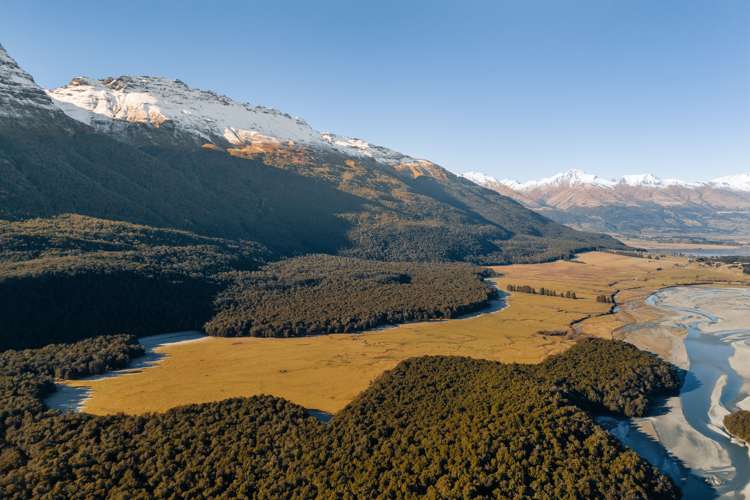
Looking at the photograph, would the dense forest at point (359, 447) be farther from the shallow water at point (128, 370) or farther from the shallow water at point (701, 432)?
the shallow water at point (701, 432)

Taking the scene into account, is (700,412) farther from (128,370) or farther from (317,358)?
(128,370)

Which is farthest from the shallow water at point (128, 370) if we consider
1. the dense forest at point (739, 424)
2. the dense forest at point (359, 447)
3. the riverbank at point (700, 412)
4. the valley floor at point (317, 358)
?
the dense forest at point (739, 424)

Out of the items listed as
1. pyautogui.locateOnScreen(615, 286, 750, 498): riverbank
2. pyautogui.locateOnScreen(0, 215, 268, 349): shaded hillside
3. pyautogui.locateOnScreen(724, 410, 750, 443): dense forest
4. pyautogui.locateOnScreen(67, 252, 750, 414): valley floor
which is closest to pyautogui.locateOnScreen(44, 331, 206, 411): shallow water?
pyautogui.locateOnScreen(67, 252, 750, 414): valley floor

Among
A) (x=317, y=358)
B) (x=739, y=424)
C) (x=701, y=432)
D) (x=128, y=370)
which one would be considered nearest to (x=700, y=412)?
(x=739, y=424)

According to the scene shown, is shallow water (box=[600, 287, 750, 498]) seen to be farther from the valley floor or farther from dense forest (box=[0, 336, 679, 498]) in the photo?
the valley floor

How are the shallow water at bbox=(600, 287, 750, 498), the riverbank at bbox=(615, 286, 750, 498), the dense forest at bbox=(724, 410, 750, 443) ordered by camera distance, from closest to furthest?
1. the shallow water at bbox=(600, 287, 750, 498)
2. the riverbank at bbox=(615, 286, 750, 498)
3. the dense forest at bbox=(724, 410, 750, 443)

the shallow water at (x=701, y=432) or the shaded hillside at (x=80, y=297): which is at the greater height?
the shaded hillside at (x=80, y=297)

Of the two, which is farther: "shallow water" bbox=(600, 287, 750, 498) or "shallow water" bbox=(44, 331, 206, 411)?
"shallow water" bbox=(44, 331, 206, 411)
